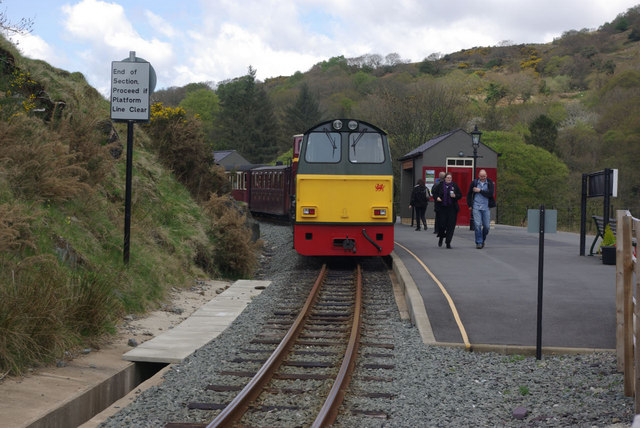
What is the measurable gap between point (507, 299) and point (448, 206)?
22.8 feet

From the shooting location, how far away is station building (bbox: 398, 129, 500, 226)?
28234 millimetres

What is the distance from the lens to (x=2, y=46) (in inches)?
568

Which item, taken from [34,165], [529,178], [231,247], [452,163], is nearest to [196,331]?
[34,165]

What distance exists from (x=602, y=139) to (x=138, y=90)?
1951 inches

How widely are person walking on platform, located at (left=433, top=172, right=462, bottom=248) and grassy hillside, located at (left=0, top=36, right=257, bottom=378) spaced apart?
15.4 feet

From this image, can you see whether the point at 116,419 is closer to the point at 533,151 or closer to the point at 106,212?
the point at 106,212

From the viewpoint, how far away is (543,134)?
59.9 metres

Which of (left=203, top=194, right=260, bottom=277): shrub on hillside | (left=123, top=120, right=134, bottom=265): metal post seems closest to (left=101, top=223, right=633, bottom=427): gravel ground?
(left=123, top=120, right=134, bottom=265): metal post

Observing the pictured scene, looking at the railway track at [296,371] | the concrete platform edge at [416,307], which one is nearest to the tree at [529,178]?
the concrete platform edge at [416,307]

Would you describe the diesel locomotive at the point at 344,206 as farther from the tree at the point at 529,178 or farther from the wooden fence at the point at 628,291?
the tree at the point at 529,178

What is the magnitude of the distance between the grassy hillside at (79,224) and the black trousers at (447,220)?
4.70 meters

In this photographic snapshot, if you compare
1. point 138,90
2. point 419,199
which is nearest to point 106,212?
point 138,90

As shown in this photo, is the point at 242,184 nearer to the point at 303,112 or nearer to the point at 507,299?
the point at 507,299

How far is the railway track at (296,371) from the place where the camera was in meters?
5.48
